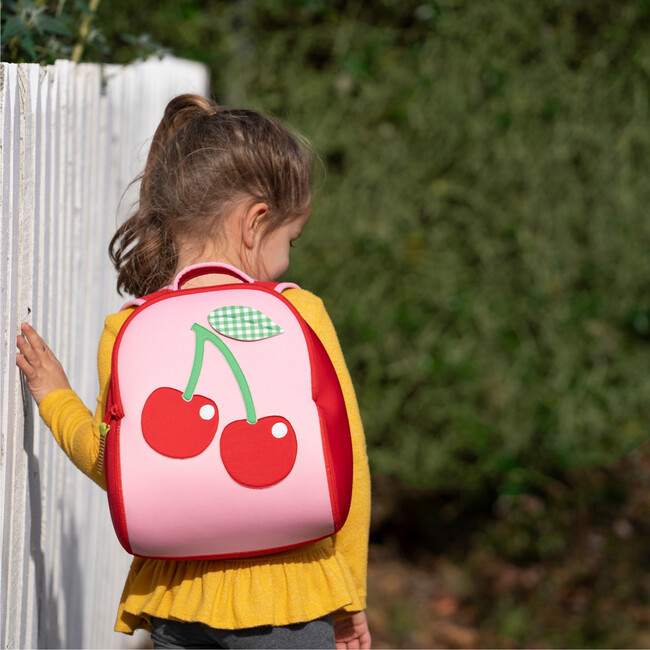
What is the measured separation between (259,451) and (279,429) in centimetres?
5

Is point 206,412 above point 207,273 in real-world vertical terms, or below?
below

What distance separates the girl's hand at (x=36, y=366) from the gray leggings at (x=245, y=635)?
0.55 meters

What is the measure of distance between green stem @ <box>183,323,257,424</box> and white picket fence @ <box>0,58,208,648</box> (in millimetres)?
463

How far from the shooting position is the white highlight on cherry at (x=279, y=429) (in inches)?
65.8

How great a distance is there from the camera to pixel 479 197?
15.7 ft

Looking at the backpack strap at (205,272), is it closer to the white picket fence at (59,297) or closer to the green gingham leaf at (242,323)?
the green gingham leaf at (242,323)

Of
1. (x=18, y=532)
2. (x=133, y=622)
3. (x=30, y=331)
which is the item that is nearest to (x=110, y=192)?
(x=30, y=331)

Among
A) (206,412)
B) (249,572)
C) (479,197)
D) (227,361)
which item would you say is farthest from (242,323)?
(479,197)

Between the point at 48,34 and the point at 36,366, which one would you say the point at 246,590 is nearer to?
the point at 36,366

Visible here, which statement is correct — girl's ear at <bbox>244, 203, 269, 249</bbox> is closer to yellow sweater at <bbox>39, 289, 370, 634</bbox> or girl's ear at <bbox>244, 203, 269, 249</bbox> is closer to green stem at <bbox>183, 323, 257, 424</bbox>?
yellow sweater at <bbox>39, 289, 370, 634</bbox>

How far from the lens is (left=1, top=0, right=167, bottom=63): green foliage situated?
246 centimetres

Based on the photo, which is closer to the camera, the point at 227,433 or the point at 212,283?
the point at 227,433

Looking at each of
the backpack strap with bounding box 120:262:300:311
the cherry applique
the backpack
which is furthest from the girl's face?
the cherry applique

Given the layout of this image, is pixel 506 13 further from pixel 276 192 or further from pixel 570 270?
pixel 276 192
